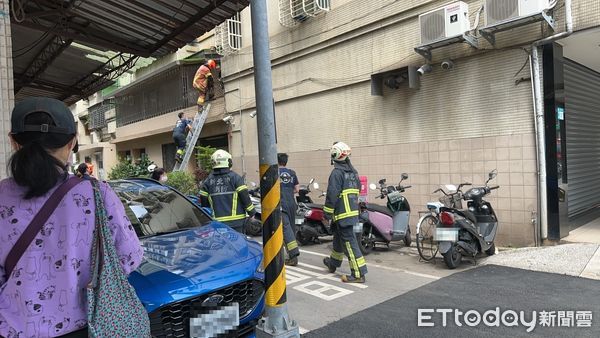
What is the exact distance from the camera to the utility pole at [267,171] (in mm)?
3314

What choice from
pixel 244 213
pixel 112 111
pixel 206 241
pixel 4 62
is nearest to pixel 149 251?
pixel 206 241

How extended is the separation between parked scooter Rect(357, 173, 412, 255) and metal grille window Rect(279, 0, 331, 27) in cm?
479

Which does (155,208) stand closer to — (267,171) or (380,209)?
(267,171)

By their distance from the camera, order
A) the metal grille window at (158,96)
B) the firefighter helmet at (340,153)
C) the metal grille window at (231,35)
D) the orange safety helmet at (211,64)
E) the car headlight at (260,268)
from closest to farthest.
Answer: the car headlight at (260,268), the firefighter helmet at (340,153), the metal grille window at (231,35), the orange safety helmet at (211,64), the metal grille window at (158,96)

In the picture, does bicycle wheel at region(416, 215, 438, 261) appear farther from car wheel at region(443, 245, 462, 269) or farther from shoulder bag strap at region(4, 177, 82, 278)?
shoulder bag strap at region(4, 177, 82, 278)

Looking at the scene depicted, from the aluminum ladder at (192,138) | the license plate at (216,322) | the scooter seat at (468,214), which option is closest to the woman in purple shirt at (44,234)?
the license plate at (216,322)

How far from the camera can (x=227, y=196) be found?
17.7 ft

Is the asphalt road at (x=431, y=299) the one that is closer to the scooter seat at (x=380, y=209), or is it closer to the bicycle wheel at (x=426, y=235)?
the bicycle wheel at (x=426, y=235)

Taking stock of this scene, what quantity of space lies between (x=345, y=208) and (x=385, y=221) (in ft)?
6.22

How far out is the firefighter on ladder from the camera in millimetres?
13633

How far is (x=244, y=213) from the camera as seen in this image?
18.0ft

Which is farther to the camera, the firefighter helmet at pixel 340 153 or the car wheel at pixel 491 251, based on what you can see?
the car wheel at pixel 491 251

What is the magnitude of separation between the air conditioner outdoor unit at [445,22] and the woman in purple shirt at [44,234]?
666 centimetres

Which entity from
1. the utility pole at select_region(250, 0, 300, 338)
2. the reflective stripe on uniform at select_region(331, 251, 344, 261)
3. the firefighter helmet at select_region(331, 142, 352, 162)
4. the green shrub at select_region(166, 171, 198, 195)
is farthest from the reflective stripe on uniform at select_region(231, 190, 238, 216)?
the green shrub at select_region(166, 171, 198, 195)
